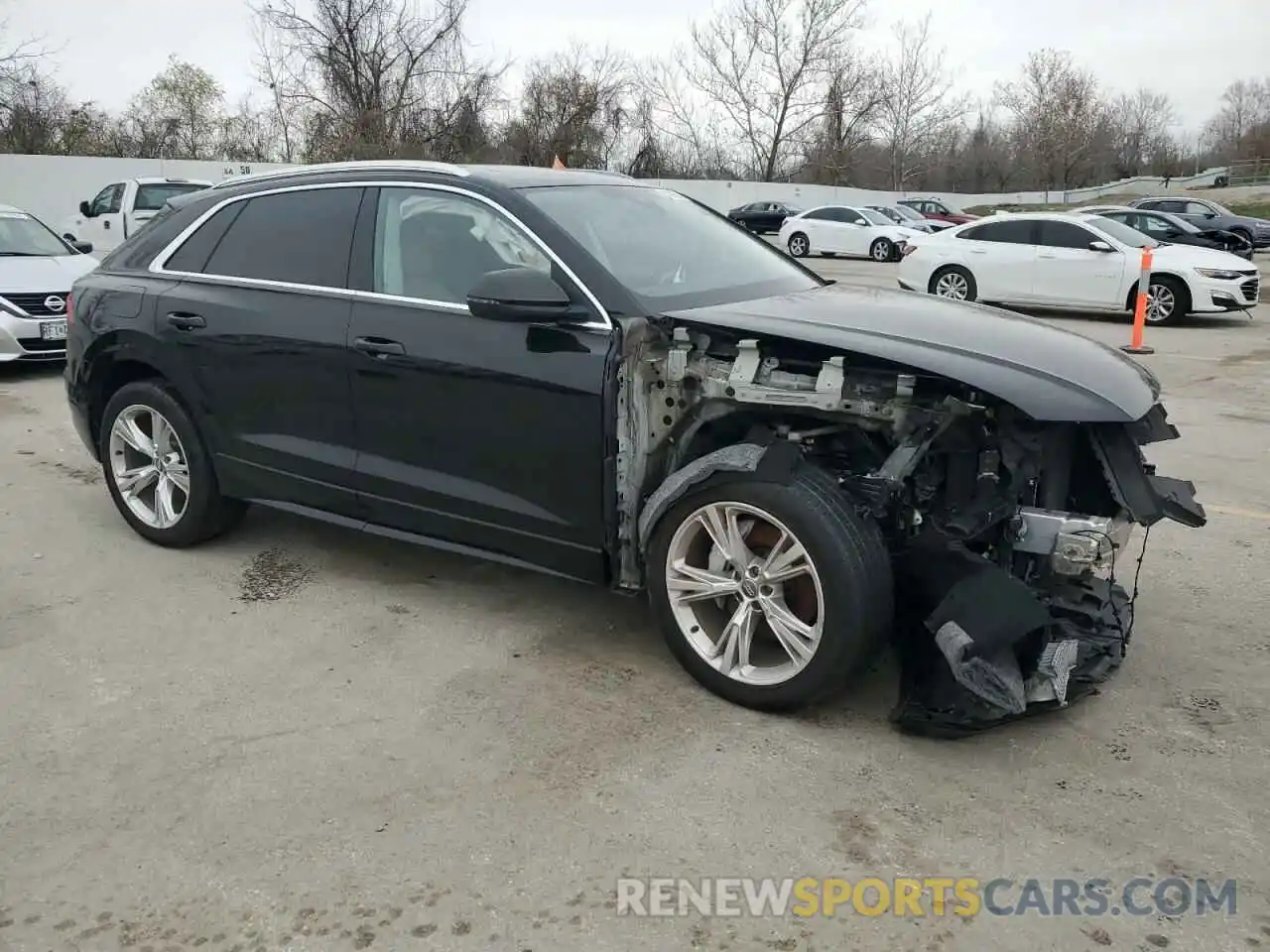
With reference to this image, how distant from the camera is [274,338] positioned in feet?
14.3

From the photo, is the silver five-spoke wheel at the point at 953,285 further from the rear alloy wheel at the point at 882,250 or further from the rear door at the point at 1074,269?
the rear alloy wheel at the point at 882,250

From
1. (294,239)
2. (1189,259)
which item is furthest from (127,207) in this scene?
(1189,259)

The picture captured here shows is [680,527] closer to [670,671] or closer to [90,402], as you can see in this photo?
[670,671]

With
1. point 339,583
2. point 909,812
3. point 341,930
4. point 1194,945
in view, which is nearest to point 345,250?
point 339,583

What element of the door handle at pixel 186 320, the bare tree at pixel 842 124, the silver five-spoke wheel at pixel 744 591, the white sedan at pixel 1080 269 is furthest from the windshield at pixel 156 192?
the bare tree at pixel 842 124

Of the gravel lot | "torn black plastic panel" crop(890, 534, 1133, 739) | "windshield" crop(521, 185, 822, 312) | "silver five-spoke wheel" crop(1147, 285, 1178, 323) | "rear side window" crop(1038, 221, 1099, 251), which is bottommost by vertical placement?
the gravel lot

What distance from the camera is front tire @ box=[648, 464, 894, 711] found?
3.20 m

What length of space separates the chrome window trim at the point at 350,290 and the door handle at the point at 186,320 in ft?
0.57

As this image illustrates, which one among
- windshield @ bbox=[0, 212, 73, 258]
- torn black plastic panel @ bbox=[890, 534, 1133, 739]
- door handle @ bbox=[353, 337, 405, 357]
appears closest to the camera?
torn black plastic panel @ bbox=[890, 534, 1133, 739]

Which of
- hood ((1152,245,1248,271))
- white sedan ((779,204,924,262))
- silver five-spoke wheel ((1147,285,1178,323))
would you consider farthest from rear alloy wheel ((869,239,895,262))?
silver five-spoke wheel ((1147,285,1178,323))

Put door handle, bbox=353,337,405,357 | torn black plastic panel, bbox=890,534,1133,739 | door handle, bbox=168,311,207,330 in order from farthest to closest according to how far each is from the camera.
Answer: door handle, bbox=168,311,207,330
door handle, bbox=353,337,405,357
torn black plastic panel, bbox=890,534,1133,739

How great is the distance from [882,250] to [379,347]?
82.4 ft

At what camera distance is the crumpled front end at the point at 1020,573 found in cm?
310

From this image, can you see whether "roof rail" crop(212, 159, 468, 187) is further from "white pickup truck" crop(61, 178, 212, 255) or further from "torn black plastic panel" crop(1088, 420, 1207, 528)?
"white pickup truck" crop(61, 178, 212, 255)
